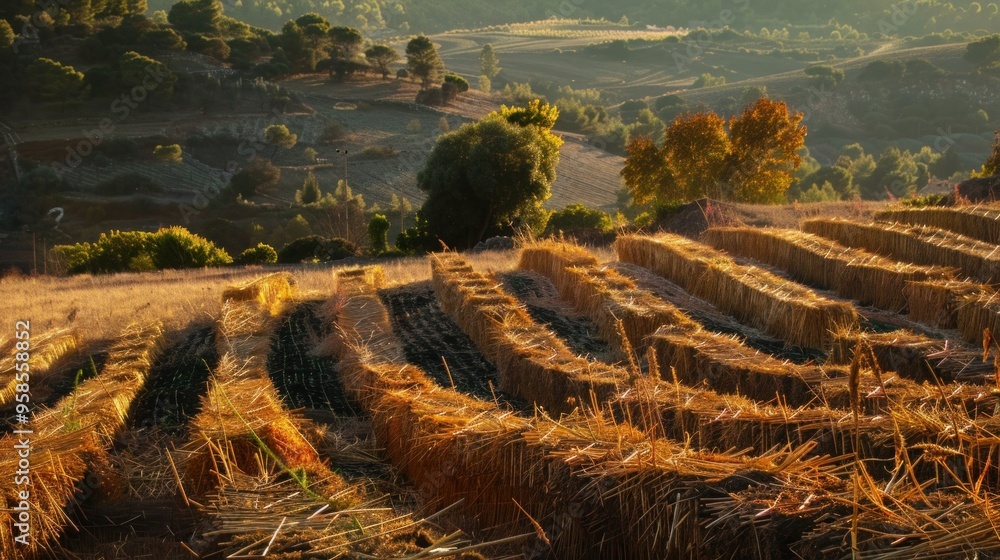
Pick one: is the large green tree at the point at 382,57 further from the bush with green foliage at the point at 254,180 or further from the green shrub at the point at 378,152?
the bush with green foliage at the point at 254,180

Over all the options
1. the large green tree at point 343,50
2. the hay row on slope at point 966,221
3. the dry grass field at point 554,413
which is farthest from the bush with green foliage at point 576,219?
the large green tree at point 343,50

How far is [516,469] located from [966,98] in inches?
3643

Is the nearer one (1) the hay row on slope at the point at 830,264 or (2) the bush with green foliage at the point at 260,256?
(1) the hay row on slope at the point at 830,264

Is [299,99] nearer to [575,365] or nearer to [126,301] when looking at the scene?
[126,301]

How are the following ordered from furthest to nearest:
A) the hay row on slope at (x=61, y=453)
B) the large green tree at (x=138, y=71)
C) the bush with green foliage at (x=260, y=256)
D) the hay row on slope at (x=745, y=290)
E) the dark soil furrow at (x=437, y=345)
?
1. the large green tree at (x=138, y=71)
2. the bush with green foliage at (x=260, y=256)
3. the hay row on slope at (x=745, y=290)
4. the dark soil furrow at (x=437, y=345)
5. the hay row on slope at (x=61, y=453)

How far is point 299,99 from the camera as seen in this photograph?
76.2m

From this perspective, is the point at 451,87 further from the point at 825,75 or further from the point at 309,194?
the point at 825,75

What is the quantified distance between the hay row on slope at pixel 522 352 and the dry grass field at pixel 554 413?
0.15 ft

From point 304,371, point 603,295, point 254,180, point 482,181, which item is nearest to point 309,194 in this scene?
point 254,180

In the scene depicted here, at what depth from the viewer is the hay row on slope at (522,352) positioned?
9086mm

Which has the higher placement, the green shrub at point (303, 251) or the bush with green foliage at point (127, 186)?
the green shrub at point (303, 251)

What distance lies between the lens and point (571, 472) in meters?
5.70

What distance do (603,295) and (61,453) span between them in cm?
800

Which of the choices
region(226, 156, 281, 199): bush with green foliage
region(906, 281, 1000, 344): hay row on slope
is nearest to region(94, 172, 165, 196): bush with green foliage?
region(226, 156, 281, 199): bush with green foliage
